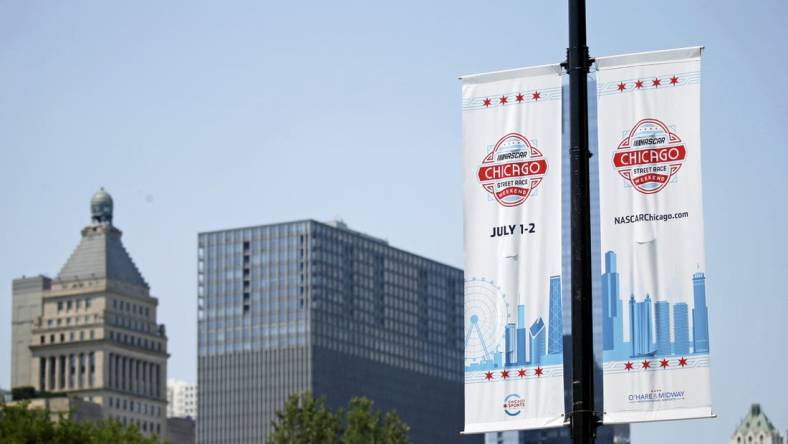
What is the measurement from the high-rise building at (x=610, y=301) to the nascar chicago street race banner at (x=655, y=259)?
17 mm

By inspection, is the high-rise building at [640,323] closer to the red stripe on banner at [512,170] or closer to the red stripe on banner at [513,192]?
the red stripe on banner at [513,192]

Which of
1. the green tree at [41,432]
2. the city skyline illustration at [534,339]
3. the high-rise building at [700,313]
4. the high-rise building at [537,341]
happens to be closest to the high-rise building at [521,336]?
the city skyline illustration at [534,339]

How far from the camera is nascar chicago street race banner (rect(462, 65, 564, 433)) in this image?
101 feet

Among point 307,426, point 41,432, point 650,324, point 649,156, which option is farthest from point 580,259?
point 307,426

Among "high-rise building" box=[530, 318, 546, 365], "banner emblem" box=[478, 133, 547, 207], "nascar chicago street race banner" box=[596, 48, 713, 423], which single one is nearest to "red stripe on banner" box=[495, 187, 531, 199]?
"banner emblem" box=[478, 133, 547, 207]

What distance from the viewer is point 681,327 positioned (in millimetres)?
30297

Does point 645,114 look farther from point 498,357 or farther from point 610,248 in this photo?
point 498,357

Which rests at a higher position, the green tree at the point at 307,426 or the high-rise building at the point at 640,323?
the green tree at the point at 307,426

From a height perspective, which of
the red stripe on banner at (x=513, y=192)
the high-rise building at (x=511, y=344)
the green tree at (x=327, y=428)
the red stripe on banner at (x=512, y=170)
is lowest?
the high-rise building at (x=511, y=344)

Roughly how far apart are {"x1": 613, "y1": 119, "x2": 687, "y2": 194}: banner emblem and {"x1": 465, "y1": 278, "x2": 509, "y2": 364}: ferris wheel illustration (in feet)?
9.81

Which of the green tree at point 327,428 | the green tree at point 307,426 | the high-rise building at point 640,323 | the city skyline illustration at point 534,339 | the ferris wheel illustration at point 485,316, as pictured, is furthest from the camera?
the green tree at point 307,426

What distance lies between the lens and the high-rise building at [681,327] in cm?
3030

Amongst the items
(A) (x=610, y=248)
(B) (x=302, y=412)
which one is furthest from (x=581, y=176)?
(B) (x=302, y=412)

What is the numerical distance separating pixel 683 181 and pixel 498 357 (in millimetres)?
4349
